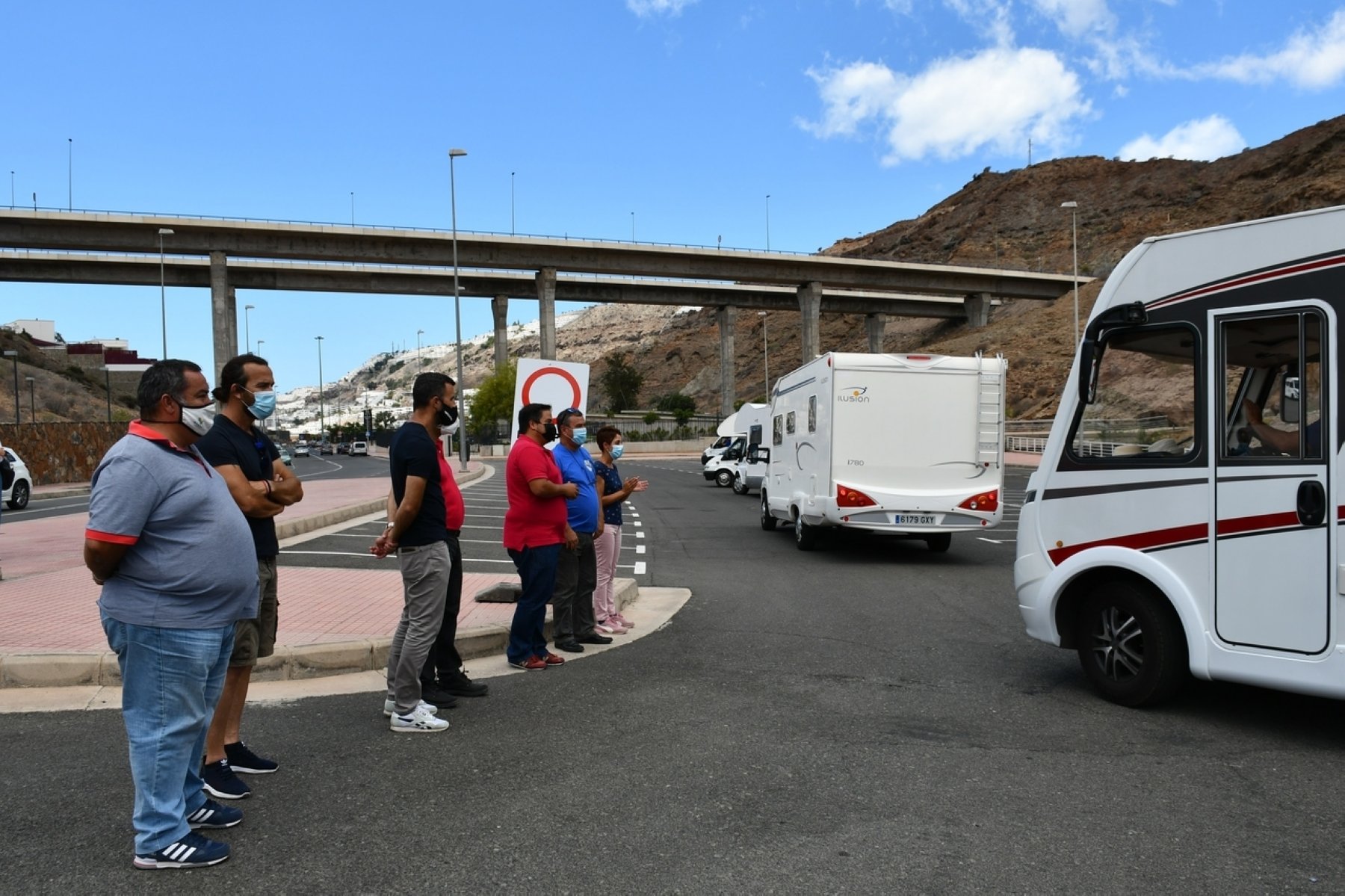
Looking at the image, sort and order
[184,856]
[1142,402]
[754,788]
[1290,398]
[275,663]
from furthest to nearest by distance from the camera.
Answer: [275,663], [1142,402], [1290,398], [754,788], [184,856]

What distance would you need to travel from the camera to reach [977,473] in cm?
1316

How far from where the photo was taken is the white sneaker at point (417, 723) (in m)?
5.67

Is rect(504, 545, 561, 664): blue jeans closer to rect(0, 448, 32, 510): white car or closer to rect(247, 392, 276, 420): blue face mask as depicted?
rect(247, 392, 276, 420): blue face mask

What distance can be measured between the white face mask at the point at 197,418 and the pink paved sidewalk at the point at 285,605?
3.57m

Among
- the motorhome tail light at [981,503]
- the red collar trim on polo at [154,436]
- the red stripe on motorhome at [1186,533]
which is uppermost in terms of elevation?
the red collar trim on polo at [154,436]

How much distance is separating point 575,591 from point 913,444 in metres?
6.47

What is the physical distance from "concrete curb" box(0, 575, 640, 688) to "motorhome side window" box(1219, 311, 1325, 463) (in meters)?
5.29

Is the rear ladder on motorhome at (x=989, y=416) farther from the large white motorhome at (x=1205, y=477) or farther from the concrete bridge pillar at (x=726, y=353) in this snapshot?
the concrete bridge pillar at (x=726, y=353)

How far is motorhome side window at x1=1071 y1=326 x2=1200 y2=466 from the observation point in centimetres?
592

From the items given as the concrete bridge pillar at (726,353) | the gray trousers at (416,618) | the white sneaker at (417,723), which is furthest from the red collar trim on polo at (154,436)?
the concrete bridge pillar at (726,353)

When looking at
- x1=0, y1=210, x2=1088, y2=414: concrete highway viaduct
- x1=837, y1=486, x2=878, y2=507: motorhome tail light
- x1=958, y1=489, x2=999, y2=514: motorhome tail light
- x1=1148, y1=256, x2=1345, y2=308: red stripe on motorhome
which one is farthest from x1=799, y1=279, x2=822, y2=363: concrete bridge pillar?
x1=1148, y1=256, x2=1345, y2=308: red stripe on motorhome

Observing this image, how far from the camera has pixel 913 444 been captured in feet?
42.9

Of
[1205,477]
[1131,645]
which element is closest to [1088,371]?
[1205,477]

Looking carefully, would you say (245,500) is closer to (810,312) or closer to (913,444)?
(913,444)
